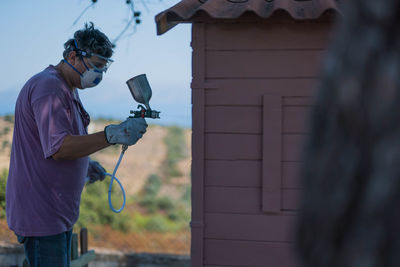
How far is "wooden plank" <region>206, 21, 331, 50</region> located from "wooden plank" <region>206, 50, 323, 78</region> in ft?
0.13

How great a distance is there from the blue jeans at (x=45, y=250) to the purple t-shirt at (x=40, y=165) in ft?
0.14

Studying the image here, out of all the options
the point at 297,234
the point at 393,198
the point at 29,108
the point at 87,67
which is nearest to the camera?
the point at 393,198

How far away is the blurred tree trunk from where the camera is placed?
830 mm

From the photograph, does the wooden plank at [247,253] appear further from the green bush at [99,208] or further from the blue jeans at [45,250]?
the green bush at [99,208]

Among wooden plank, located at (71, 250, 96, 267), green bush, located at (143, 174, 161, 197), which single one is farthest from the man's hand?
green bush, located at (143, 174, 161, 197)

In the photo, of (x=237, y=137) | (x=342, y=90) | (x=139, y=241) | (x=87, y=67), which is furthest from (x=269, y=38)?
(x=139, y=241)

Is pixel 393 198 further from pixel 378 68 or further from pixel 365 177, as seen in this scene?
pixel 378 68

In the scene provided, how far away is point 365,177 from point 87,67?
2.35 metres

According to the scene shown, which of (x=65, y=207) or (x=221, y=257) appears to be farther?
(x=221, y=257)

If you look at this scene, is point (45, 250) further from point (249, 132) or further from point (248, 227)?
point (249, 132)

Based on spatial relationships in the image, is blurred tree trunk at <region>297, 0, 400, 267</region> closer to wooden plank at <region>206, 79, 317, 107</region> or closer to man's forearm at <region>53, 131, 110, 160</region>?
man's forearm at <region>53, 131, 110, 160</region>

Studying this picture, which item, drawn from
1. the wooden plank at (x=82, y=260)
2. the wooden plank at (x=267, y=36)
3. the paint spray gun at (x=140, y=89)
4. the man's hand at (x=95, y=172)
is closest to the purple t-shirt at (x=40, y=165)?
the paint spray gun at (x=140, y=89)

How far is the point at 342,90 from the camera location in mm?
877

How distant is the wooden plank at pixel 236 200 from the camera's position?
10.7 feet
